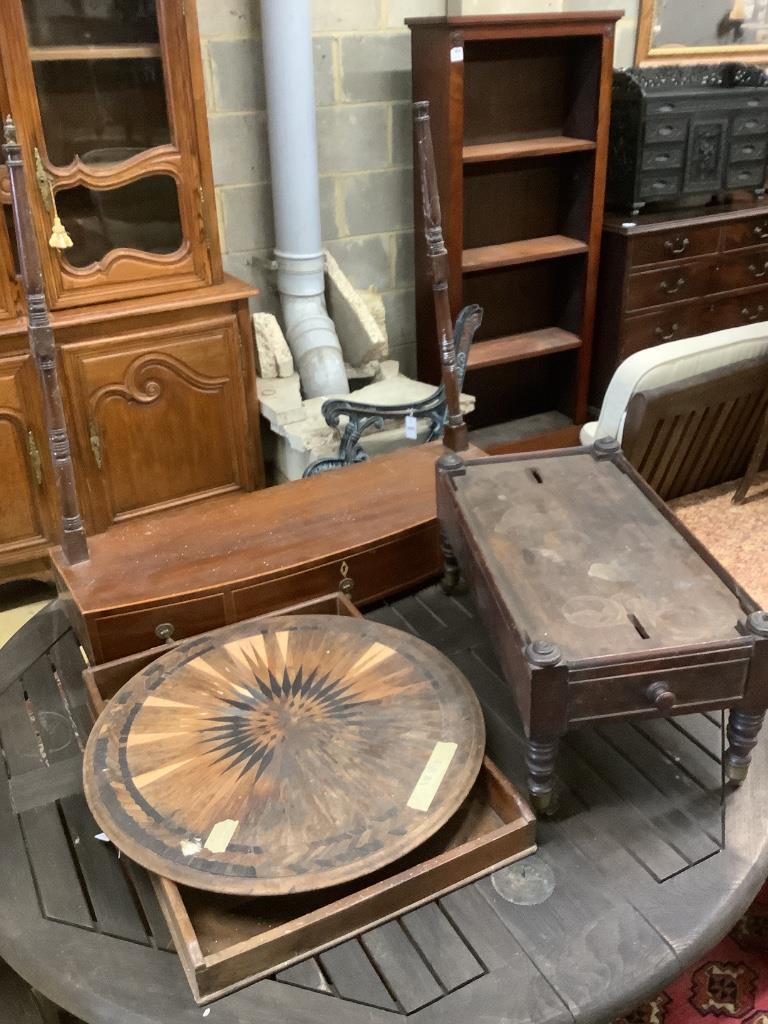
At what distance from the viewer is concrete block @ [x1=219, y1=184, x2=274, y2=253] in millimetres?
2744

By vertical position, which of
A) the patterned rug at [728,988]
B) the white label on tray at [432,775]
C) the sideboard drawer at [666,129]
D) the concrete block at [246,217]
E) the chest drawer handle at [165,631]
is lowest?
the patterned rug at [728,988]

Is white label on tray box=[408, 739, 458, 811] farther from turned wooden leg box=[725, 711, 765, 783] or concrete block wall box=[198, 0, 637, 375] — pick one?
concrete block wall box=[198, 0, 637, 375]

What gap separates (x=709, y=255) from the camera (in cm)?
319

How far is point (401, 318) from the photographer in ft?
10.5

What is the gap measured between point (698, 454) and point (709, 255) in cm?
94

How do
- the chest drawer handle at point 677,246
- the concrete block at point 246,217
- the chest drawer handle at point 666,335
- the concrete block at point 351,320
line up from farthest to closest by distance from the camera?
the chest drawer handle at point 666,335, the chest drawer handle at point 677,246, the concrete block at point 351,320, the concrete block at point 246,217

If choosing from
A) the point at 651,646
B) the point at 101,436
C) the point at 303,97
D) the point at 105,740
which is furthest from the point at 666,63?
the point at 105,740

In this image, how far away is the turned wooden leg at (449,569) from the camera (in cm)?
165

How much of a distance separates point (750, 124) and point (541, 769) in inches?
111

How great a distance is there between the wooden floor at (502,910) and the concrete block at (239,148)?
192 centimetres

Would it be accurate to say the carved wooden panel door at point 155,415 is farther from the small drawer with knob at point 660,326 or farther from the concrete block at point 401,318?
the small drawer with knob at point 660,326

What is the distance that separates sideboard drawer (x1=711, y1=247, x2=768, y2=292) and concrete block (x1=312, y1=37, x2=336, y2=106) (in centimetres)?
148

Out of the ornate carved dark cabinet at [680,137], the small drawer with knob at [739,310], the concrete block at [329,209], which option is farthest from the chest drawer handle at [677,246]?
the concrete block at [329,209]

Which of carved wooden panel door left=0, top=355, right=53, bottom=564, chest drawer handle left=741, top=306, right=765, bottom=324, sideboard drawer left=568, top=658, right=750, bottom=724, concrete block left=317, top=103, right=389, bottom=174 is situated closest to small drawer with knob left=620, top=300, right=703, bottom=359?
chest drawer handle left=741, top=306, right=765, bottom=324
